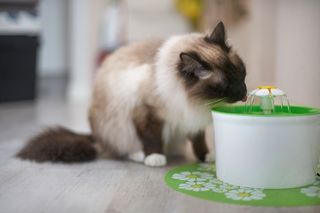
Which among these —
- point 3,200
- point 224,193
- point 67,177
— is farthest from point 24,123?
point 224,193

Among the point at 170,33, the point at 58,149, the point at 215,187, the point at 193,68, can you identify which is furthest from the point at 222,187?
the point at 170,33

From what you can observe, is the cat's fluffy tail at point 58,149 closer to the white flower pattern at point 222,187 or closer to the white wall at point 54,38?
the white flower pattern at point 222,187

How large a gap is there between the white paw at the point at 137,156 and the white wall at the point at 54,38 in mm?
4186

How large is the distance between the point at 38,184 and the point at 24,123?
1298 mm

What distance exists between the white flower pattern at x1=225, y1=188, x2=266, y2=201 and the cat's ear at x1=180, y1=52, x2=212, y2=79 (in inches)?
15.1

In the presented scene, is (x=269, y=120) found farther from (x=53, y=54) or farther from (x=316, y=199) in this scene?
(x=53, y=54)

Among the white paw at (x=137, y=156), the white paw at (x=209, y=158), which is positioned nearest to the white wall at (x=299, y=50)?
the white paw at (x=209, y=158)

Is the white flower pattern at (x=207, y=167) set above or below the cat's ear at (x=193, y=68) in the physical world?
below

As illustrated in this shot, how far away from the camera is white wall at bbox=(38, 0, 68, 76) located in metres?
5.60

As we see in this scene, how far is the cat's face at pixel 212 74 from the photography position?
1366 mm

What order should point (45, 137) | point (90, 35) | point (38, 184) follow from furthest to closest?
point (90, 35) → point (45, 137) → point (38, 184)

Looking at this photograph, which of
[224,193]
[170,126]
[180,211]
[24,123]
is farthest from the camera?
[24,123]

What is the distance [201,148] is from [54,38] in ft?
14.7

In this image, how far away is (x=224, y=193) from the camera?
1.22 meters
